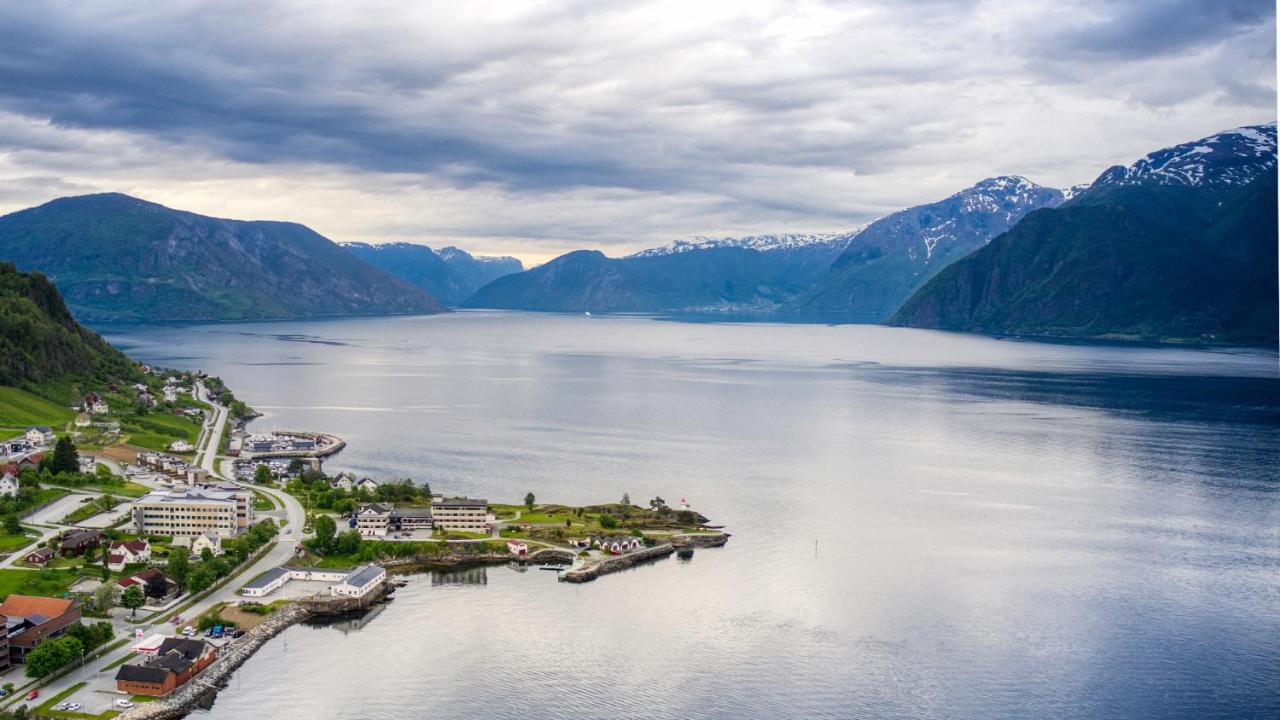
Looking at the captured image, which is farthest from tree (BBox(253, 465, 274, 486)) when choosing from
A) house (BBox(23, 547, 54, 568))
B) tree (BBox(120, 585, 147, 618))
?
tree (BBox(120, 585, 147, 618))

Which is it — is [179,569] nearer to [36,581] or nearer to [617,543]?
[36,581]

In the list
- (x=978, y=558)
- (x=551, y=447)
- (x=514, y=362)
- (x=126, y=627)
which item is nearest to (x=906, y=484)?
(x=978, y=558)

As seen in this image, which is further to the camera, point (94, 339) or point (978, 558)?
point (94, 339)

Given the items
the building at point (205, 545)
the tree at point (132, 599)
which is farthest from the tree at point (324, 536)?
the tree at point (132, 599)

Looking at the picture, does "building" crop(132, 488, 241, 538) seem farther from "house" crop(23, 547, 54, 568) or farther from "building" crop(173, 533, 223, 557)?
"house" crop(23, 547, 54, 568)

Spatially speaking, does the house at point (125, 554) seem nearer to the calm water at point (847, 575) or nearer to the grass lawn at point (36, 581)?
the grass lawn at point (36, 581)

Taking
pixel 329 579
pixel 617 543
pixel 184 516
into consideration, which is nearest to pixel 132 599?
pixel 329 579

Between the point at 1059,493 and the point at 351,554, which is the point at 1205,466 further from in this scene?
the point at 351,554
